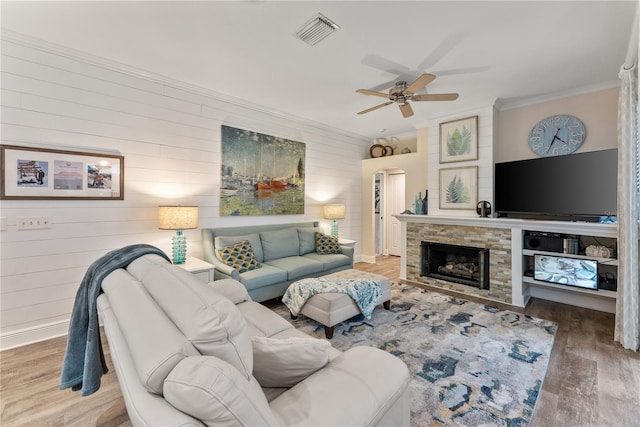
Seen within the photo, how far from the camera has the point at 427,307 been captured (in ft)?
11.0

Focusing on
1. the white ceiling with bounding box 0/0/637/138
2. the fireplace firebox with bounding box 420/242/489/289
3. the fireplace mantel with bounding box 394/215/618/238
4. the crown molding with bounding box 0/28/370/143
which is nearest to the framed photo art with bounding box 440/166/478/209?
the fireplace mantel with bounding box 394/215/618/238

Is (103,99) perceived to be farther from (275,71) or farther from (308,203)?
(308,203)

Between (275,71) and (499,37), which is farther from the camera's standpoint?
(275,71)

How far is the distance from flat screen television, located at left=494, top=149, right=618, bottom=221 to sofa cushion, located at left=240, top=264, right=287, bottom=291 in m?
3.08

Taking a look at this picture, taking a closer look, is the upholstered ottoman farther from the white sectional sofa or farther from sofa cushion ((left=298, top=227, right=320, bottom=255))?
sofa cushion ((left=298, top=227, right=320, bottom=255))

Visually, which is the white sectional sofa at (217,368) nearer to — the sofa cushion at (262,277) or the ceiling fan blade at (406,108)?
the sofa cushion at (262,277)

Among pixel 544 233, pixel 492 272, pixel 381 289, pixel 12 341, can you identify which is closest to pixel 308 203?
pixel 381 289

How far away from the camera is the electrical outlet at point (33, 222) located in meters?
2.45

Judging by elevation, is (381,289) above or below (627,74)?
below

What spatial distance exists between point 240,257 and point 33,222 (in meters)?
1.88

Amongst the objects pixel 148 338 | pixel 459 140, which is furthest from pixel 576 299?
pixel 148 338

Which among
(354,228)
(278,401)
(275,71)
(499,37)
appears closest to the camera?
(278,401)

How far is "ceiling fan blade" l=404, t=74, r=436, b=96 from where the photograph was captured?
257cm

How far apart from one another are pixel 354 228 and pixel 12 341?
15.9 ft
